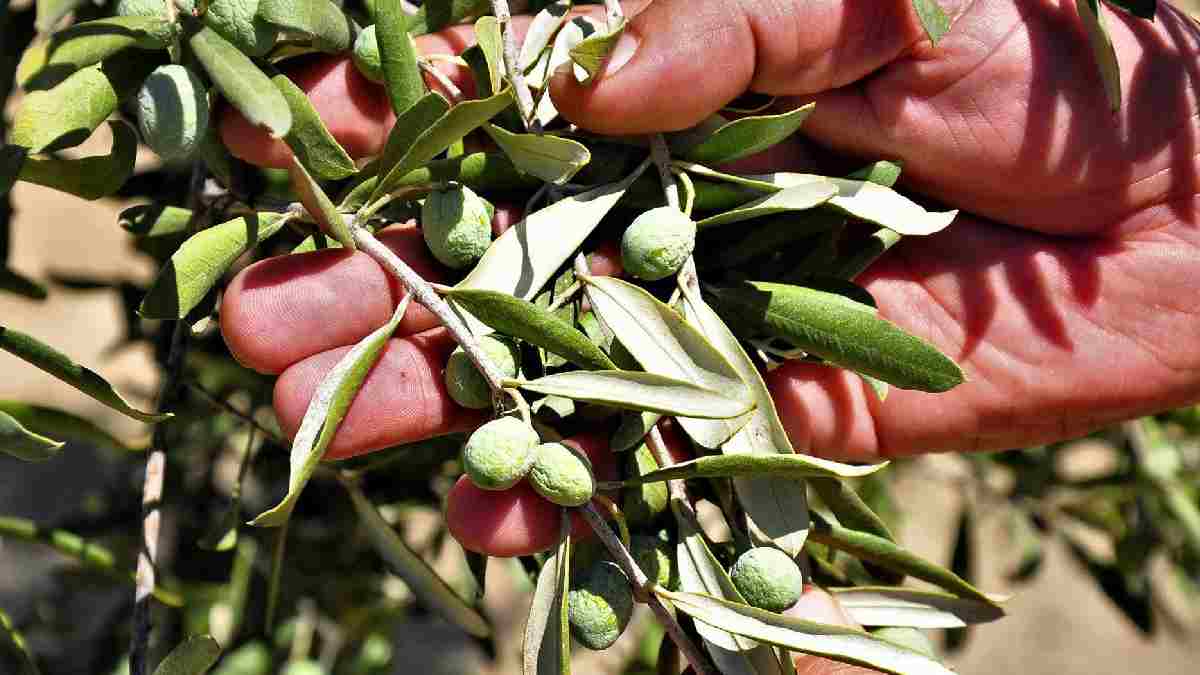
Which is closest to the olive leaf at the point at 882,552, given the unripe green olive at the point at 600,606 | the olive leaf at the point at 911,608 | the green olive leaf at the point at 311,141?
the olive leaf at the point at 911,608

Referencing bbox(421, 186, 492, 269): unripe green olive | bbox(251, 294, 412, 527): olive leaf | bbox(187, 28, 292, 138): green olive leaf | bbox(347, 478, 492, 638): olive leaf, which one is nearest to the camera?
bbox(187, 28, 292, 138): green olive leaf

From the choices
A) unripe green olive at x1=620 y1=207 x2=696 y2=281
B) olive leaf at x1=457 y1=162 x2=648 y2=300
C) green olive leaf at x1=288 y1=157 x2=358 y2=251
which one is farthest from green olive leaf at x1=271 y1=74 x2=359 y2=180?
unripe green olive at x1=620 y1=207 x2=696 y2=281

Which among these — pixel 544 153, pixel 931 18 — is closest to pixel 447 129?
pixel 544 153

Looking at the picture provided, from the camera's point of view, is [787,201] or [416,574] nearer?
[787,201]

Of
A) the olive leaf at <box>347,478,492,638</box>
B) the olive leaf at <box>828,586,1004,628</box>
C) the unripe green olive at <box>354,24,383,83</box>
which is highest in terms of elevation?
the unripe green olive at <box>354,24,383,83</box>

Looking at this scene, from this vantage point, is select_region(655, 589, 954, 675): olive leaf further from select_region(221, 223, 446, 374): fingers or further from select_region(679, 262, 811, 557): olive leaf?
select_region(221, 223, 446, 374): fingers

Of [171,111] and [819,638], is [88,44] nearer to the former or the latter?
[171,111]

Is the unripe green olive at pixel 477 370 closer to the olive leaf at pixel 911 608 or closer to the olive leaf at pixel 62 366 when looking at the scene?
the olive leaf at pixel 62 366
